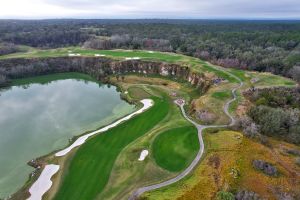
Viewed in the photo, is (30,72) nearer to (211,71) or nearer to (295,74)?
(211,71)

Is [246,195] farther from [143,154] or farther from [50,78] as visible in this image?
[50,78]

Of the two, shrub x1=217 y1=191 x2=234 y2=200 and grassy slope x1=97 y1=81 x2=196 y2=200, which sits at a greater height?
shrub x1=217 y1=191 x2=234 y2=200

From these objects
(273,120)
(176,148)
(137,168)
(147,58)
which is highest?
(273,120)

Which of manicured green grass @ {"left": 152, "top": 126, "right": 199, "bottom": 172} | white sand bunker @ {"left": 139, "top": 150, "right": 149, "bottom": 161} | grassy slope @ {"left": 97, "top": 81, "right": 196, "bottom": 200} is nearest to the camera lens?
grassy slope @ {"left": 97, "top": 81, "right": 196, "bottom": 200}

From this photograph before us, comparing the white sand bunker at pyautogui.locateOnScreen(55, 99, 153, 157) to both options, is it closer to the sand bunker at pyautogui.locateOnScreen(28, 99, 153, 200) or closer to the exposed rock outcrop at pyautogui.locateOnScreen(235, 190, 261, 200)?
the sand bunker at pyautogui.locateOnScreen(28, 99, 153, 200)

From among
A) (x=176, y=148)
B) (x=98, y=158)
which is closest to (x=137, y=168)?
(x=98, y=158)

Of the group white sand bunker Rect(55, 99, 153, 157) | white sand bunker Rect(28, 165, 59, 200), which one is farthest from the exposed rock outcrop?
white sand bunker Rect(55, 99, 153, 157)

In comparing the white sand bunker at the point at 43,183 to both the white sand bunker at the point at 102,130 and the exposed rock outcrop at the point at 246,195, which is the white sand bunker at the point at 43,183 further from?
the exposed rock outcrop at the point at 246,195

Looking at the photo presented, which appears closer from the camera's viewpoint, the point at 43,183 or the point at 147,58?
the point at 43,183
